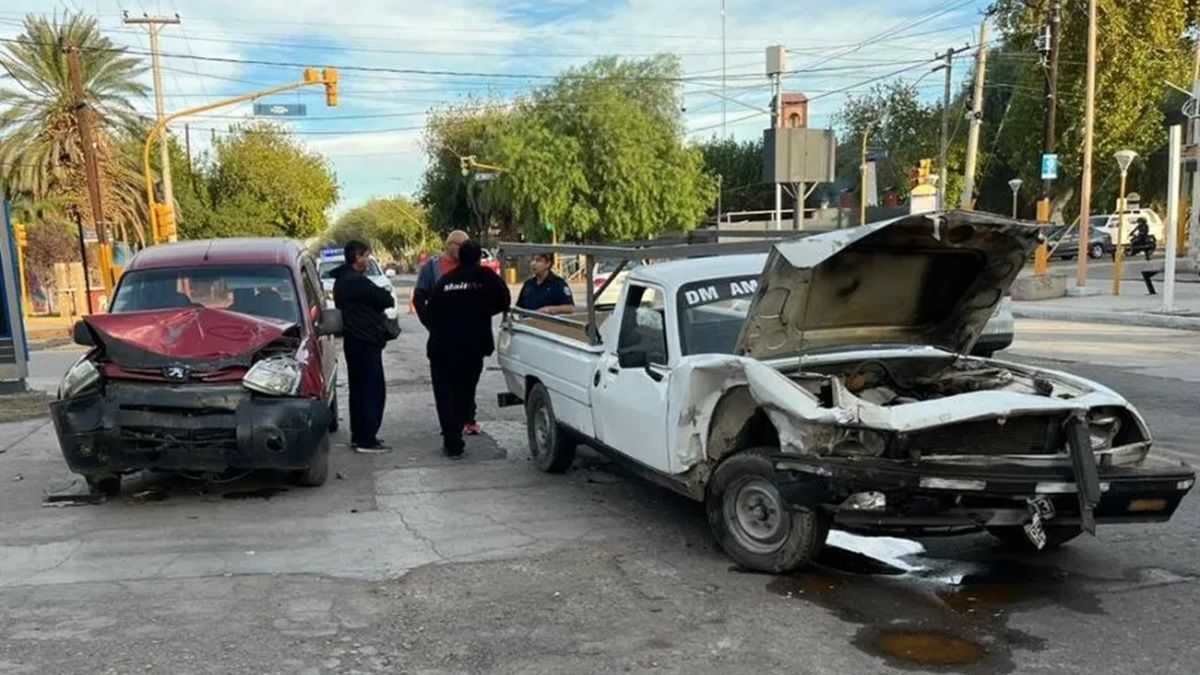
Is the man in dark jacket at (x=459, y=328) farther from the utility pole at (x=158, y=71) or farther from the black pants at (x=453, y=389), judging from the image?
the utility pole at (x=158, y=71)

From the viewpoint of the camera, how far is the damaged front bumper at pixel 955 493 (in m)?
4.40

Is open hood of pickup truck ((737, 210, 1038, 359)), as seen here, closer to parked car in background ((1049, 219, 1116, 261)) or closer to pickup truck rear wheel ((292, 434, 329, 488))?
pickup truck rear wheel ((292, 434, 329, 488))

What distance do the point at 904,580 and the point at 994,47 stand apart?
1807 inches

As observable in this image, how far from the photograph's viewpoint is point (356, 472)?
7.77 metres

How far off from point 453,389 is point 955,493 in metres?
4.77

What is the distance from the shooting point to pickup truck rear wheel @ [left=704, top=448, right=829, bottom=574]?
15.8 ft

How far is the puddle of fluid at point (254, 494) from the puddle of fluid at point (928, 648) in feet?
15.0

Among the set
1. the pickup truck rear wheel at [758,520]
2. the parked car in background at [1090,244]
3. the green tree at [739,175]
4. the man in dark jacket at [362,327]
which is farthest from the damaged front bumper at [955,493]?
the green tree at [739,175]

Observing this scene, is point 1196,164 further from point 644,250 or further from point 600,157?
point 600,157

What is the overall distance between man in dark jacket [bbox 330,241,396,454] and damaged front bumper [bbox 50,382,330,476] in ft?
5.95

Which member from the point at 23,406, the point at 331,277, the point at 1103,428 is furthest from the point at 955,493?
the point at 23,406

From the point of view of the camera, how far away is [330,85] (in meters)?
24.1

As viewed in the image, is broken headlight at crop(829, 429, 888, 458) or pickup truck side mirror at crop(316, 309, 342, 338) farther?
pickup truck side mirror at crop(316, 309, 342, 338)

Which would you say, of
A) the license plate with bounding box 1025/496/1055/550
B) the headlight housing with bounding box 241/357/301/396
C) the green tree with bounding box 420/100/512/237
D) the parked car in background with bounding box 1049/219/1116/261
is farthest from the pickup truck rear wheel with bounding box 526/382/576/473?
the green tree with bounding box 420/100/512/237
